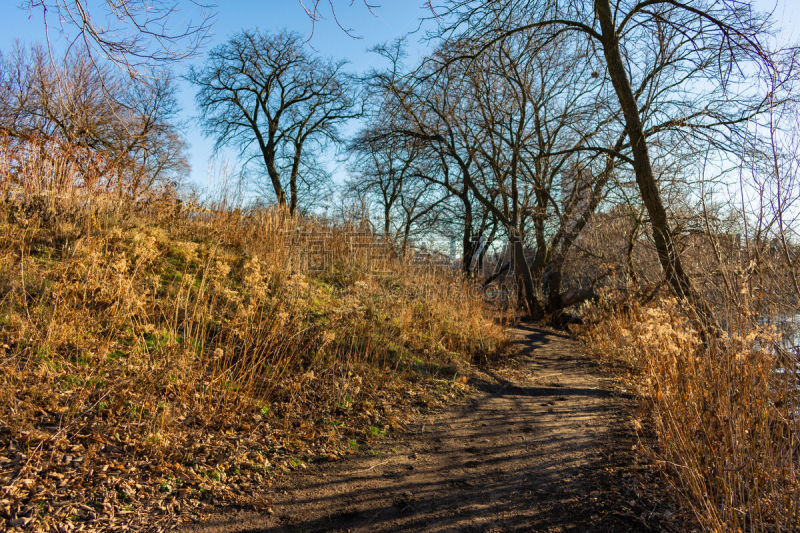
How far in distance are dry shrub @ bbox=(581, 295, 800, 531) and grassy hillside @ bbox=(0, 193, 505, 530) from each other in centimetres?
247

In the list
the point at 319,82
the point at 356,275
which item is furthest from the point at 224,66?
the point at 356,275

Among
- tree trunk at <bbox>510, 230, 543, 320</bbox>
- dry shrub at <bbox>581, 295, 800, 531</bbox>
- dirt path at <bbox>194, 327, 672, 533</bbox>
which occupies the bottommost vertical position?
dirt path at <bbox>194, 327, 672, 533</bbox>

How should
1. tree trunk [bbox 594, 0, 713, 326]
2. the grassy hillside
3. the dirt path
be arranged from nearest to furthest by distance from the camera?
the grassy hillside → the dirt path → tree trunk [bbox 594, 0, 713, 326]

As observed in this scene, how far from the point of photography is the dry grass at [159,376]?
2.55m

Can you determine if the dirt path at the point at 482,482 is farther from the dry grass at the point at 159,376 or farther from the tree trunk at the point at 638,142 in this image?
the tree trunk at the point at 638,142

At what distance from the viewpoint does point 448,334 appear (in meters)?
7.16

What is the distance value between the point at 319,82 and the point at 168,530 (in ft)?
69.3

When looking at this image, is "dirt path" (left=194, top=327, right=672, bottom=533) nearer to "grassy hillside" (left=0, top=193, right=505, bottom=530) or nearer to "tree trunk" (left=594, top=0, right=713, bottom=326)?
"grassy hillside" (left=0, top=193, right=505, bottom=530)

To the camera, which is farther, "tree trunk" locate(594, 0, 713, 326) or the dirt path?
"tree trunk" locate(594, 0, 713, 326)

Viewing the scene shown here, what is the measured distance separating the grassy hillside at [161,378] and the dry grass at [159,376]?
1cm

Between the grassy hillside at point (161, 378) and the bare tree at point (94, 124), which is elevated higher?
the bare tree at point (94, 124)

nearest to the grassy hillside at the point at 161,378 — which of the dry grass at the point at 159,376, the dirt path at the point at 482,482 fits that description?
the dry grass at the point at 159,376

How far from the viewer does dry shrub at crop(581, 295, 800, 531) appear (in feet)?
7.68

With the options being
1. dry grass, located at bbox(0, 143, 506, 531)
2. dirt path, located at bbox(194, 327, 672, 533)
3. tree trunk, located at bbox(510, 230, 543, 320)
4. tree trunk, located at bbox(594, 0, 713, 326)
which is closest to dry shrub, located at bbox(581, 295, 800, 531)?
dirt path, located at bbox(194, 327, 672, 533)
